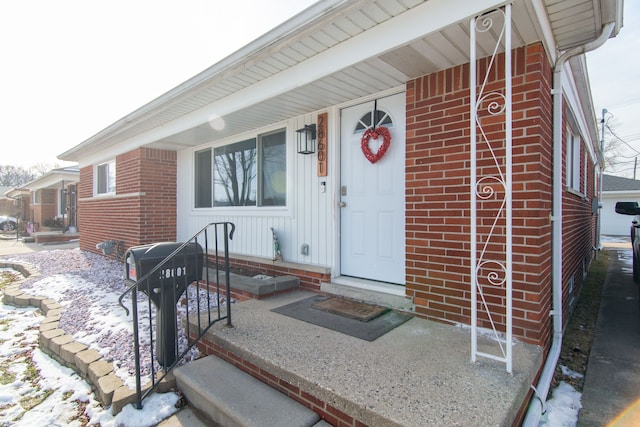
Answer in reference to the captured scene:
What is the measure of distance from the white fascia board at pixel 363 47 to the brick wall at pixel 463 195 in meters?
0.63

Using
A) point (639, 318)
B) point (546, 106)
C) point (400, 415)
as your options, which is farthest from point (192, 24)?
point (639, 318)

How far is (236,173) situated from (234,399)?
3.93 m

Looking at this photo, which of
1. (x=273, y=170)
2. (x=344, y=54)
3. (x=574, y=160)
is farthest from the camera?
(x=273, y=170)

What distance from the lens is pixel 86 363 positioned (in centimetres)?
267

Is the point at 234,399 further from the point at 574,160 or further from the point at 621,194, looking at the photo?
the point at 621,194

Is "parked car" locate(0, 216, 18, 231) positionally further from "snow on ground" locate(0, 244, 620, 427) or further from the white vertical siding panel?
the white vertical siding panel

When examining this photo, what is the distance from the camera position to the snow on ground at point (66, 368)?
2186 mm

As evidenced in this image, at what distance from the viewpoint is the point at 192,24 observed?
165 inches

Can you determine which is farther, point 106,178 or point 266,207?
point 106,178

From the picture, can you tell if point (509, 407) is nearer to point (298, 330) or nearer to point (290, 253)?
point (298, 330)

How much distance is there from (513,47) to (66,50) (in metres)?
5.12

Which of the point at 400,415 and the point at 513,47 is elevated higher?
the point at 513,47

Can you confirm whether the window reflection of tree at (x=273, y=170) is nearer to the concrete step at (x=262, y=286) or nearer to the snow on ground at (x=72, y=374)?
the concrete step at (x=262, y=286)

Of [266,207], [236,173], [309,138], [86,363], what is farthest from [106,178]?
[86,363]
